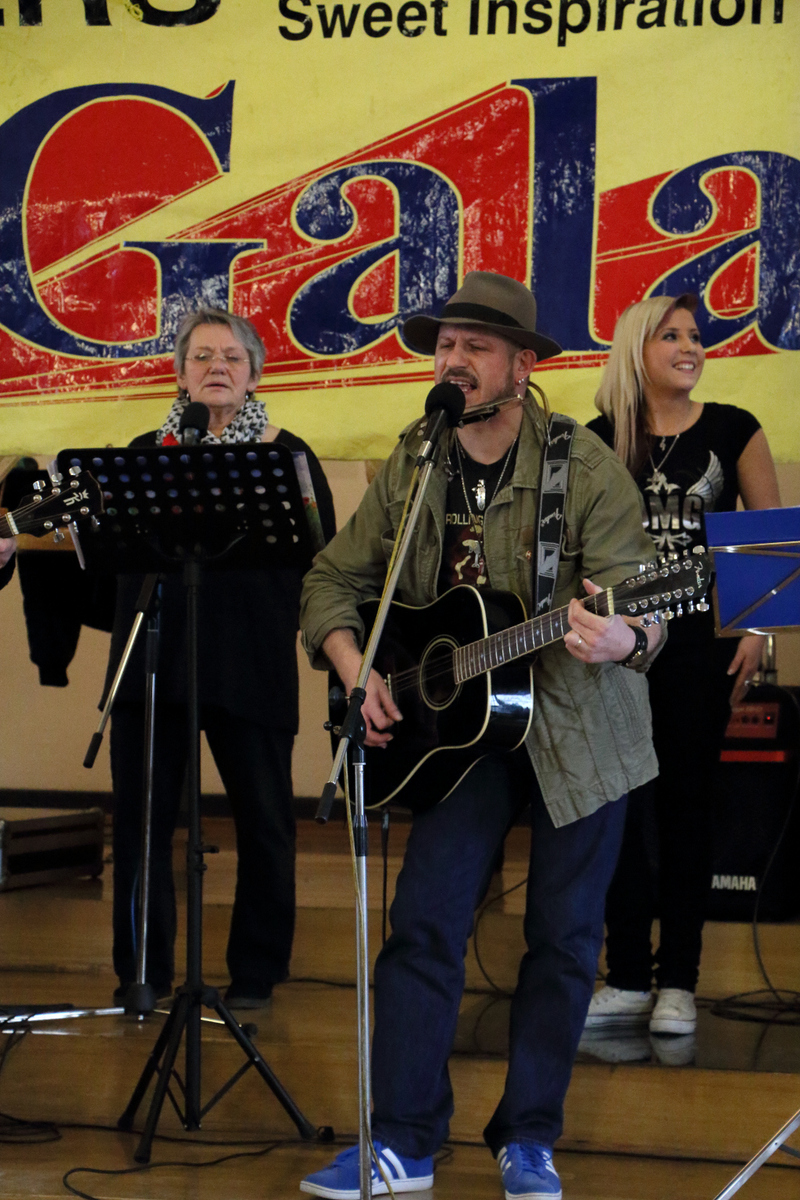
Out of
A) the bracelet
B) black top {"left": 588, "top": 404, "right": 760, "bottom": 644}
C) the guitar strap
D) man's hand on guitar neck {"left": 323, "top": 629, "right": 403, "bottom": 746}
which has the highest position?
black top {"left": 588, "top": 404, "right": 760, "bottom": 644}

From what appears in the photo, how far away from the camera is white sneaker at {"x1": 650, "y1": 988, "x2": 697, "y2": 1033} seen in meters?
3.00

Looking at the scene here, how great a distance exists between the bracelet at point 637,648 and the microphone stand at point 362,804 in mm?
420

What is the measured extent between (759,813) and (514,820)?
6.17 ft

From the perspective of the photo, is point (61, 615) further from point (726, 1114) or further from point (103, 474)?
point (726, 1114)

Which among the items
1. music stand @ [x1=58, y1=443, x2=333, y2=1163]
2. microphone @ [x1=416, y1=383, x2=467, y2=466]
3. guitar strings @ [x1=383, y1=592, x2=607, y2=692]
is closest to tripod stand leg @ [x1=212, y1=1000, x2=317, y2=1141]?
music stand @ [x1=58, y1=443, x2=333, y2=1163]

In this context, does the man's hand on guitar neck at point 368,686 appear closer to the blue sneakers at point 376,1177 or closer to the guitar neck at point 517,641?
the guitar neck at point 517,641

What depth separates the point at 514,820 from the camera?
249 centimetres

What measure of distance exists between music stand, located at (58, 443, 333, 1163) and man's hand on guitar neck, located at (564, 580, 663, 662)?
663 millimetres

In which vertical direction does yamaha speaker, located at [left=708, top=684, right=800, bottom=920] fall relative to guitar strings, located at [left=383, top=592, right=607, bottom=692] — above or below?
below

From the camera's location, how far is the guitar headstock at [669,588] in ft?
7.09

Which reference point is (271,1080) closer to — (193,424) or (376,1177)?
(376,1177)

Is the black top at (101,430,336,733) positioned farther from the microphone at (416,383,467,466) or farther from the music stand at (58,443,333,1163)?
the microphone at (416,383,467,466)

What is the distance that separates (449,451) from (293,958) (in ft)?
5.65

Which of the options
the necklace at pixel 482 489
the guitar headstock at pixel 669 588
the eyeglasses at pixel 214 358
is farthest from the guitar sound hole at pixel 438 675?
the eyeglasses at pixel 214 358
